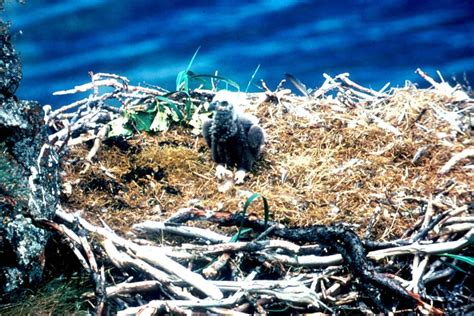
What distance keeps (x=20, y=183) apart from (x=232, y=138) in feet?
4.34

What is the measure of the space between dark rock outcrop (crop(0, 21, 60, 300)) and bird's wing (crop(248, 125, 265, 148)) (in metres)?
1.17

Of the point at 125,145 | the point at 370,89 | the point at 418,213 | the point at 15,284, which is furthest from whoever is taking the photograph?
the point at 370,89

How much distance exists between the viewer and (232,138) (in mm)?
3434

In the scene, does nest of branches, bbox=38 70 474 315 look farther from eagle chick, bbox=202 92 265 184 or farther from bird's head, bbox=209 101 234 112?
bird's head, bbox=209 101 234 112

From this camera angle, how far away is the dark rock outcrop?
231 centimetres

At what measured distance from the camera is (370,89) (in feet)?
13.5

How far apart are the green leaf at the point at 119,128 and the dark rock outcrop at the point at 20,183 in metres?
1.02

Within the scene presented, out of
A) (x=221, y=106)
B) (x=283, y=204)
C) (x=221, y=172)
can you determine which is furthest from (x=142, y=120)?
(x=283, y=204)

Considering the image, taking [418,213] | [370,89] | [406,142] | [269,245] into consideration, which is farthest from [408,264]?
[370,89]

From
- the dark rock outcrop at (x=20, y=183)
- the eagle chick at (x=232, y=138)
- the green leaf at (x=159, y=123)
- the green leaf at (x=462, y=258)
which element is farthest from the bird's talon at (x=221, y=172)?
the green leaf at (x=462, y=258)

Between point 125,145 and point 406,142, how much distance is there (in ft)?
5.48

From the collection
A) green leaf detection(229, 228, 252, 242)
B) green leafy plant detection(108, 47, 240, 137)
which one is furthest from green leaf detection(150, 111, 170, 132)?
green leaf detection(229, 228, 252, 242)

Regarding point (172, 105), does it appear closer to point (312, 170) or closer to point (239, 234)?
point (312, 170)

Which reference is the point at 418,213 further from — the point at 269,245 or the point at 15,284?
the point at 15,284
